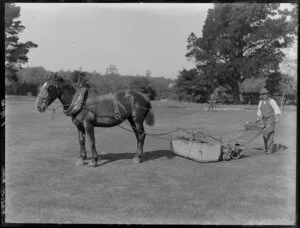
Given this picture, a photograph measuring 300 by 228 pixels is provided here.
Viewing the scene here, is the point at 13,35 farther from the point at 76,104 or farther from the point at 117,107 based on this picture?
the point at 117,107

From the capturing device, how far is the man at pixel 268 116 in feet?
26.5

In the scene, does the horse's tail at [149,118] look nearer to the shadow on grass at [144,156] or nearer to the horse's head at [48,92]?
the shadow on grass at [144,156]

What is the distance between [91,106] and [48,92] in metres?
1.02

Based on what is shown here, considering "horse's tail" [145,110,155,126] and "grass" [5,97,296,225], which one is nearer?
"grass" [5,97,296,225]

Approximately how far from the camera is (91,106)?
657 centimetres

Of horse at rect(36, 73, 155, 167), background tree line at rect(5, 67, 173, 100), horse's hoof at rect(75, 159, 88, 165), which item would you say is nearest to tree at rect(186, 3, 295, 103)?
background tree line at rect(5, 67, 173, 100)

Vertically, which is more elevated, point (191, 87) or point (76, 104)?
point (191, 87)

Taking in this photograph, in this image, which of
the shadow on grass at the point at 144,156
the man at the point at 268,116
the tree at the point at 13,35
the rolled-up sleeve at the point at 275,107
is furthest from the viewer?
the man at the point at 268,116

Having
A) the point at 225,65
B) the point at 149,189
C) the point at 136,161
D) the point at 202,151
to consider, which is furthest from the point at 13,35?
the point at 225,65

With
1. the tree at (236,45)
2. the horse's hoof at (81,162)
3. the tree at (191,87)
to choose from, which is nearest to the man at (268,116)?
the horse's hoof at (81,162)

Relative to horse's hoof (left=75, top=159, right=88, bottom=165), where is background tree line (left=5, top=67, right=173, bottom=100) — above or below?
above

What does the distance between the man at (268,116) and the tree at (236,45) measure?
67.2 ft

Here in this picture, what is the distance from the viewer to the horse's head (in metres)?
6.03

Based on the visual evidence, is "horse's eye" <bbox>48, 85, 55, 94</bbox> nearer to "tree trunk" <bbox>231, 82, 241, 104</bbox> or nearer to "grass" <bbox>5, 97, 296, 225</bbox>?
"grass" <bbox>5, 97, 296, 225</bbox>
